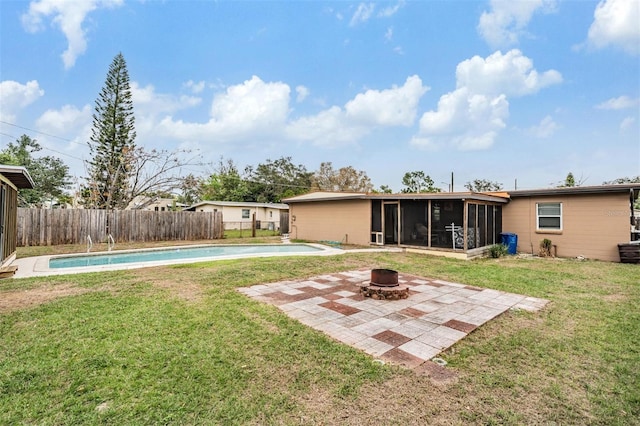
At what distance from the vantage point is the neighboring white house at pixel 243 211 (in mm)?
25250

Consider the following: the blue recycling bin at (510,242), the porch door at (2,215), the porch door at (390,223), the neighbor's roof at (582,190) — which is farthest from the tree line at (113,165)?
the neighbor's roof at (582,190)

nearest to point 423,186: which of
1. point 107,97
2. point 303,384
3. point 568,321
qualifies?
point 107,97

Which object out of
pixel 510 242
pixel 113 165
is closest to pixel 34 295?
pixel 510 242

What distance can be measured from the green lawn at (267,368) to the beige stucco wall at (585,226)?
6647 mm

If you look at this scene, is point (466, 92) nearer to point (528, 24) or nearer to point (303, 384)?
point (528, 24)

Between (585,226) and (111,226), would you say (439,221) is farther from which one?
(111,226)

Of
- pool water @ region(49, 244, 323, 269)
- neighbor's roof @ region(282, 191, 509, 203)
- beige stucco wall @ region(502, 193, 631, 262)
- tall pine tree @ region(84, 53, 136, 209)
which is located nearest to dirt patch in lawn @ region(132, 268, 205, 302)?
pool water @ region(49, 244, 323, 269)

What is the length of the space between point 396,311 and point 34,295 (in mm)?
5578

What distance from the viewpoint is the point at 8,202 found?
7.46m

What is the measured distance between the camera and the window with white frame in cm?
1082

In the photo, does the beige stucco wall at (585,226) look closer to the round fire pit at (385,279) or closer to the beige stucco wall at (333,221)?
the beige stucco wall at (333,221)

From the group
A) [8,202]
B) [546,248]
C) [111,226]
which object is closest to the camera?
[8,202]

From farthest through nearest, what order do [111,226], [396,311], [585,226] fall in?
1. [111,226]
2. [585,226]
3. [396,311]

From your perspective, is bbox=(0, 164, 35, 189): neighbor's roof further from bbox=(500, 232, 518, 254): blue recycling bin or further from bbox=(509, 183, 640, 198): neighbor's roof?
bbox=(509, 183, 640, 198): neighbor's roof
